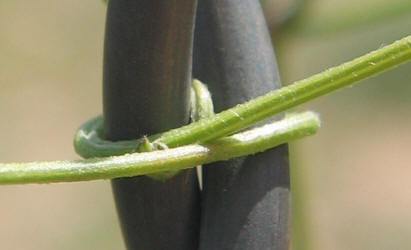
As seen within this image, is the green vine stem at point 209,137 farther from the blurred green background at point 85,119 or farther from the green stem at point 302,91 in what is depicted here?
the blurred green background at point 85,119

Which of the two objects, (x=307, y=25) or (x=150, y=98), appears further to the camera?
(x=307, y=25)

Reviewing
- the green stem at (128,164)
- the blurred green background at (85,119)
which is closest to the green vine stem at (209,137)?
the green stem at (128,164)

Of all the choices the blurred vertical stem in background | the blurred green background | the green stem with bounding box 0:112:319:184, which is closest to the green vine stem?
the green stem with bounding box 0:112:319:184

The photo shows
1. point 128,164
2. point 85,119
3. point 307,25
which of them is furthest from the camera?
point 85,119

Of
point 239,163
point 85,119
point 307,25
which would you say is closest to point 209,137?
point 239,163

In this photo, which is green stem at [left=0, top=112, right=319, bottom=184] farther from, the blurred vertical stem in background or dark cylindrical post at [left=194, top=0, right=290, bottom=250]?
the blurred vertical stem in background

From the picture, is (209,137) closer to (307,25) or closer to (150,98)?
(150,98)
